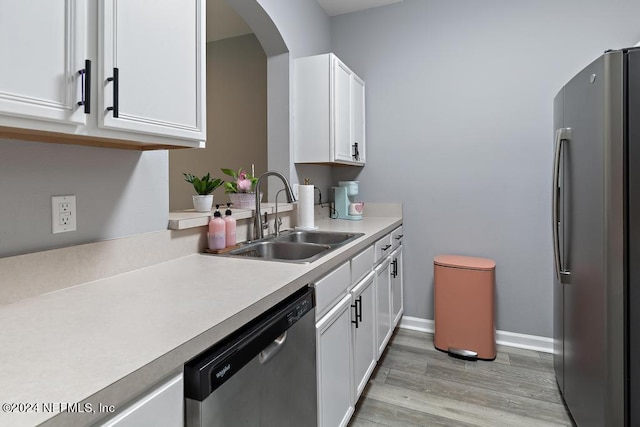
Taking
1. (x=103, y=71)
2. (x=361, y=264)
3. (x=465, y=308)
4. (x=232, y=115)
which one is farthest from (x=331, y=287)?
(x=232, y=115)

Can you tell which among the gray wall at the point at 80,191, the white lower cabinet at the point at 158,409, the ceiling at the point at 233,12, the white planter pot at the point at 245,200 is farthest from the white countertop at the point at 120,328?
the ceiling at the point at 233,12

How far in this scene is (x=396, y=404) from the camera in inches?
75.2

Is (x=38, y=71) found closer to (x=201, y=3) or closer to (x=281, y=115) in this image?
(x=201, y=3)

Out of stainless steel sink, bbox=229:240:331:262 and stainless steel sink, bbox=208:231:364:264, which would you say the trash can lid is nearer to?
stainless steel sink, bbox=208:231:364:264

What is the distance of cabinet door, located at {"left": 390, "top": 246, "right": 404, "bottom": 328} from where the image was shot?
2545 millimetres

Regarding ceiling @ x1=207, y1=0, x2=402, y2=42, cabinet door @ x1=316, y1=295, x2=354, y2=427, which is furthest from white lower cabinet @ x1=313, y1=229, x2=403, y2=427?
ceiling @ x1=207, y1=0, x2=402, y2=42

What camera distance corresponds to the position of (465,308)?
2420 mm

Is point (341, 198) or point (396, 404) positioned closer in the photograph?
point (396, 404)

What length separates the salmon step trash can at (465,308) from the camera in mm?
2375

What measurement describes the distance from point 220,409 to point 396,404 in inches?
56.6

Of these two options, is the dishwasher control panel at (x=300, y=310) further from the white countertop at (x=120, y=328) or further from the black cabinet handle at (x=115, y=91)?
the black cabinet handle at (x=115, y=91)

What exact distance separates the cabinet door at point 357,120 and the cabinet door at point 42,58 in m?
2.09

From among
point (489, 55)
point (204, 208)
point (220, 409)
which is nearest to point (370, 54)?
point (489, 55)

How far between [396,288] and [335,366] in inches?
51.0
